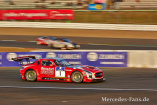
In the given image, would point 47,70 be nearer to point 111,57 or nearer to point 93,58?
point 93,58

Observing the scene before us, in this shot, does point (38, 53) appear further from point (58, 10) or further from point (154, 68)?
point (58, 10)

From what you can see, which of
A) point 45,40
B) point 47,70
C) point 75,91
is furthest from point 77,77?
point 45,40

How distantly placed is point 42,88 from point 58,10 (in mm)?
25961

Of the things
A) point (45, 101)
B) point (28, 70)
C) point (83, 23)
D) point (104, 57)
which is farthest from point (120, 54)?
point (83, 23)

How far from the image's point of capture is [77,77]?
1303 cm

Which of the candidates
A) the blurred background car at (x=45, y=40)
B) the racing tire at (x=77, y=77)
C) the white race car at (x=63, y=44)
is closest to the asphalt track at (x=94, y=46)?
the blurred background car at (x=45, y=40)

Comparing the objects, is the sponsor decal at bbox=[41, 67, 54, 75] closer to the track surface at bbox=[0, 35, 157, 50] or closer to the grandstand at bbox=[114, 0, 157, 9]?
the track surface at bbox=[0, 35, 157, 50]

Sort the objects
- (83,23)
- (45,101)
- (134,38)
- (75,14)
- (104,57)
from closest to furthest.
→ (45,101) < (104,57) < (134,38) < (83,23) < (75,14)

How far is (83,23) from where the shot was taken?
35000mm

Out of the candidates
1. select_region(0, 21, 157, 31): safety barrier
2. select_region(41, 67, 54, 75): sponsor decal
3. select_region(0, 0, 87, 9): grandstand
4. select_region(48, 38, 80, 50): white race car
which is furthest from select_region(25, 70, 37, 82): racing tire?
select_region(0, 0, 87, 9): grandstand

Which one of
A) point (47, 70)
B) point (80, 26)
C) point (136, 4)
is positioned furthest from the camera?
point (136, 4)

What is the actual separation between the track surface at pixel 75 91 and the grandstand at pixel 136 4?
2414 cm

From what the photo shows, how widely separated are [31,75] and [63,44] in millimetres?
13724

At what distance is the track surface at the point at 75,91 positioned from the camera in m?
9.74
